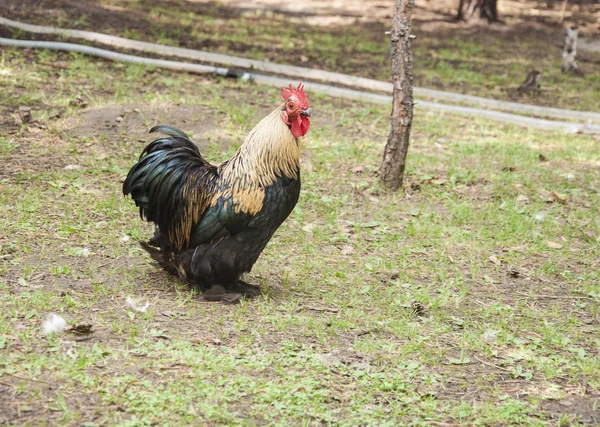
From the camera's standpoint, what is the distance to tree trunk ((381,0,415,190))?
7.08m

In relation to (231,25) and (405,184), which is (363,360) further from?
(231,25)

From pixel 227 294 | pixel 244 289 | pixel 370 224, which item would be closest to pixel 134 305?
pixel 227 294

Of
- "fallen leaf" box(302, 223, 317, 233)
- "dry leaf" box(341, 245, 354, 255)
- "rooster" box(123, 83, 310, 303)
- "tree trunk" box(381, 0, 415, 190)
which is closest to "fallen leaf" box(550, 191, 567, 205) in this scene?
"tree trunk" box(381, 0, 415, 190)

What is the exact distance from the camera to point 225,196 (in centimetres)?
498

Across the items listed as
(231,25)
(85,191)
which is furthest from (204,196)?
(231,25)

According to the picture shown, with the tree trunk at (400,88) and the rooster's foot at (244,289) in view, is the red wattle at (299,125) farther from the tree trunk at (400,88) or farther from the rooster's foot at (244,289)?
the tree trunk at (400,88)

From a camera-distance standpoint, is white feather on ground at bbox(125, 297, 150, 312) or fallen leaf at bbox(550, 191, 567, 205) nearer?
white feather on ground at bbox(125, 297, 150, 312)

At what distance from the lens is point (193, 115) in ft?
29.0

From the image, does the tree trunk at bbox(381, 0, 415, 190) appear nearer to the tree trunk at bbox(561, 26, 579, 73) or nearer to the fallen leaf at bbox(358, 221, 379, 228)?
the fallen leaf at bbox(358, 221, 379, 228)

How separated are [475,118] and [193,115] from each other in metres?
3.91

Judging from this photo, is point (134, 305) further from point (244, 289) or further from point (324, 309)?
point (324, 309)

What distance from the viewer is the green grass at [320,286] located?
411 centimetres

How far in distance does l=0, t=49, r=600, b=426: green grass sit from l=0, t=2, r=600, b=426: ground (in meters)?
0.02

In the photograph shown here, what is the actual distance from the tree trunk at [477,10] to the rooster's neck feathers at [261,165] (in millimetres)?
12411
